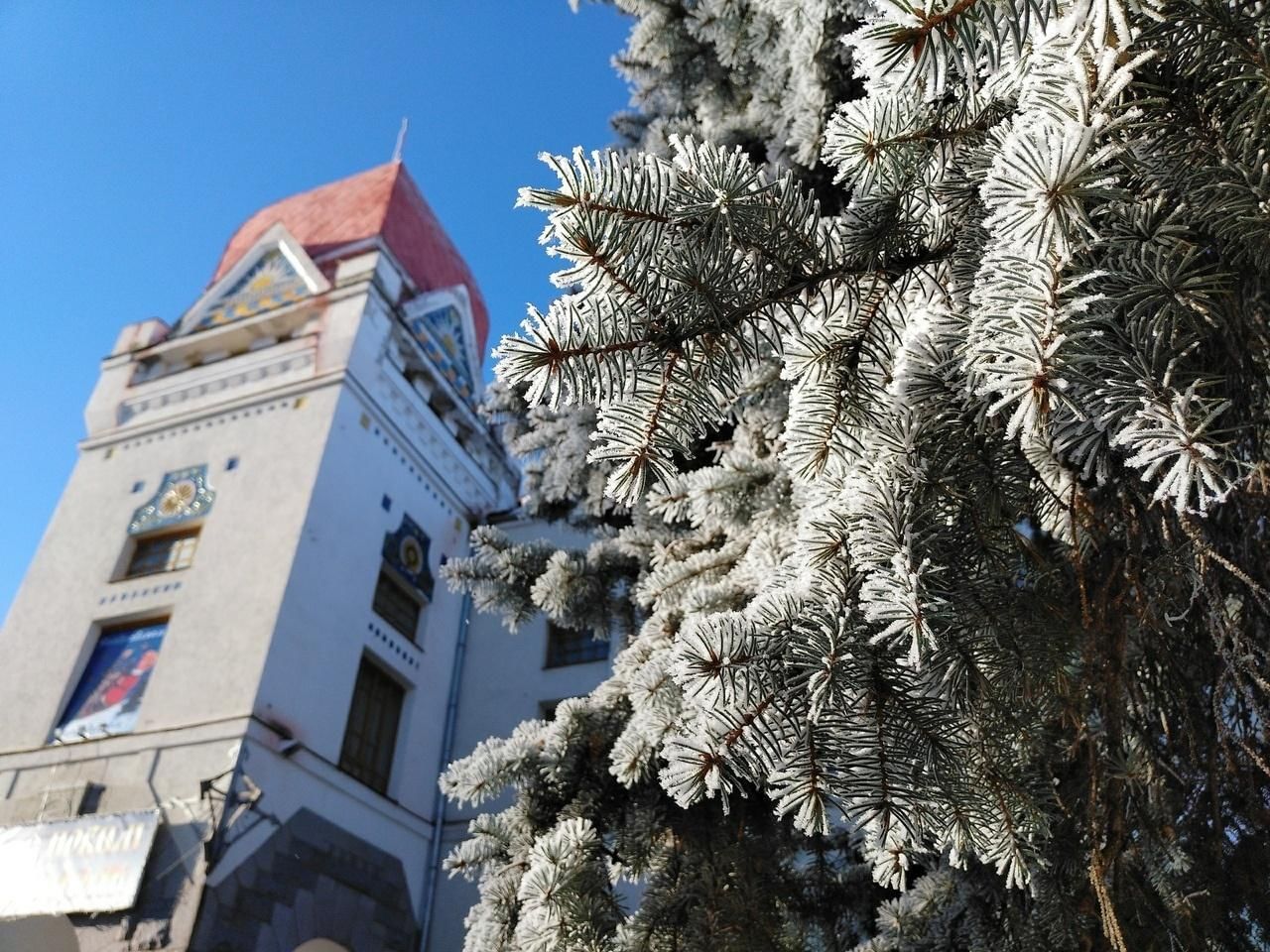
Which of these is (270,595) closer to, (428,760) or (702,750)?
(428,760)

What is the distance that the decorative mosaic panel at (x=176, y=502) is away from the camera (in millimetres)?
10805

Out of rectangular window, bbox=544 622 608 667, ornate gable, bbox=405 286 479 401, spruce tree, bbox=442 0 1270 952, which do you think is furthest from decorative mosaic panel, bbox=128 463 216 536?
spruce tree, bbox=442 0 1270 952

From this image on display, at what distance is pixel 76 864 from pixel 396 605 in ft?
13.8

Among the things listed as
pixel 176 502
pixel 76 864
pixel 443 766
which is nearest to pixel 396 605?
pixel 443 766

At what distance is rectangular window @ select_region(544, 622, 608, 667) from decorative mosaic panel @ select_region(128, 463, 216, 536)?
426 centimetres

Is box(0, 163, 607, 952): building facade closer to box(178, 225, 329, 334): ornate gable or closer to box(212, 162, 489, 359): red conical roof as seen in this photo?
box(178, 225, 329, 334): ornate gable

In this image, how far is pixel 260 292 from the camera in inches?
521

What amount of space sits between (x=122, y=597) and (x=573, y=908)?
9.54m

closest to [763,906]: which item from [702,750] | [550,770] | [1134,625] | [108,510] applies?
[550,770]

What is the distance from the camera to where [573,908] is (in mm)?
2375

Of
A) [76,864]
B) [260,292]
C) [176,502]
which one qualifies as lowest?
[76,864]

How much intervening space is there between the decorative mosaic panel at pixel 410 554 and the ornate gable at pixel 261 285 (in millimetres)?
3356

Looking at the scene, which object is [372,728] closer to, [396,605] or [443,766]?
[443,766]

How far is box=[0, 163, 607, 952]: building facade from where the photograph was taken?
8.52 m
